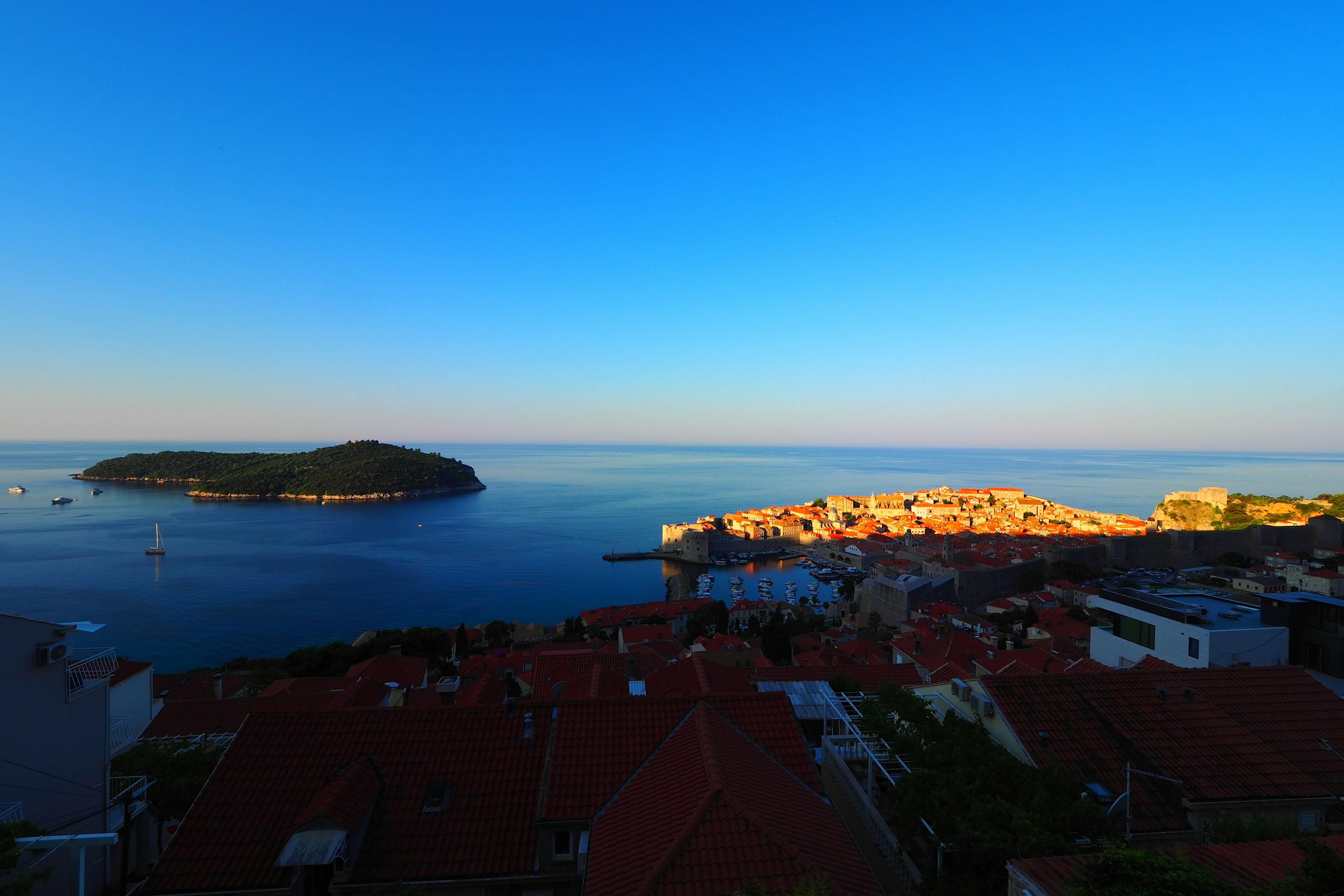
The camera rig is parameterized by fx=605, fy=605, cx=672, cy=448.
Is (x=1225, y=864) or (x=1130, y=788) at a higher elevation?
(x=1225, y=864)

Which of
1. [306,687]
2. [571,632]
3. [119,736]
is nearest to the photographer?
[119,736]

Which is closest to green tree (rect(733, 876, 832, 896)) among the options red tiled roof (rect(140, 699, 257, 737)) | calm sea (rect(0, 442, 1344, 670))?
calm sea (rect(0, 442, 1344, 670))

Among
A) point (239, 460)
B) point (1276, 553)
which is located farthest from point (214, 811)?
point (239, 460)

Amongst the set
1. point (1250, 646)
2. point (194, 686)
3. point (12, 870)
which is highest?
point (12, 870)

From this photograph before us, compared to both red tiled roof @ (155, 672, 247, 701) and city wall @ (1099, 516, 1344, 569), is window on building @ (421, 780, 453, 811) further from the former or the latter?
city wall @ (1099, 516, 1344, 569)

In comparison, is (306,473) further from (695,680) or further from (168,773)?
(695,680)

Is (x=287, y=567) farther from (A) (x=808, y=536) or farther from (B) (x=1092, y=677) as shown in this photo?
(B) (x=1092, y=677)

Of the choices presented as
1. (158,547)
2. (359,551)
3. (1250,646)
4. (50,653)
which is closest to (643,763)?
(50,653)
